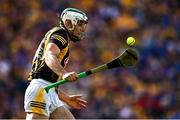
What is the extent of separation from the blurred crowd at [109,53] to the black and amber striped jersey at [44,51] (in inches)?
236

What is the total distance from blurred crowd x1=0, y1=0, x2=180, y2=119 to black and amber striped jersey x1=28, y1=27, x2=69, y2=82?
6005 mm

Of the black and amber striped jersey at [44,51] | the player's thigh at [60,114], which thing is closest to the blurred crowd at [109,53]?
the player's thigh at [60,114]

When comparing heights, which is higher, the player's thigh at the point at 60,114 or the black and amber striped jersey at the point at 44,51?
the black and amber striped jersey at the point at 44,51

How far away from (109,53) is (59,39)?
8468 millimetres

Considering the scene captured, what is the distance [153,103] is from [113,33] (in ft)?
8.82

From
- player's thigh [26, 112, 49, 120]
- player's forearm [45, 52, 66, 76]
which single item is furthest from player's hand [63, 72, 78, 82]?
player's thigh [26, 112, 49, 120]

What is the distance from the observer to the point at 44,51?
8.04m

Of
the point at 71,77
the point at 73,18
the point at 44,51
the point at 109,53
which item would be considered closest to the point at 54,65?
the point at 71,77

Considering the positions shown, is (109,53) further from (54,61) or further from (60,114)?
(54,61)

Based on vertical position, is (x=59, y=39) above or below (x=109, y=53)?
below

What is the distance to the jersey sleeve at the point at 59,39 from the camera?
25.7 feet

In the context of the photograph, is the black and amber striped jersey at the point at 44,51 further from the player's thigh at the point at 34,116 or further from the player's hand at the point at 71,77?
the player's hand at the point at 71,77

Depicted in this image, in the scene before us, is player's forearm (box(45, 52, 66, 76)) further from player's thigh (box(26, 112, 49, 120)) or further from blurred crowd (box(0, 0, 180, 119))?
blurred crowd (box(0, 0, 180, 119))

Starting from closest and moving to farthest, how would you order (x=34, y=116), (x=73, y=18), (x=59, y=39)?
(x=59, y=39) → (x=34, y=116) → (x=73, y=18)
